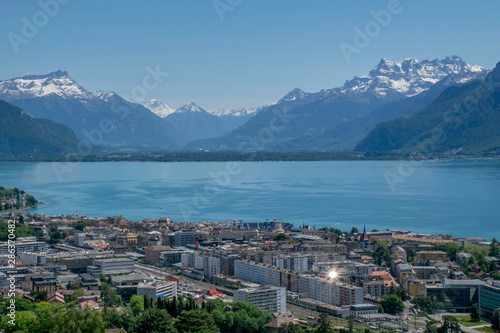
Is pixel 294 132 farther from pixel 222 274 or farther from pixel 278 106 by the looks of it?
pixel 222 274

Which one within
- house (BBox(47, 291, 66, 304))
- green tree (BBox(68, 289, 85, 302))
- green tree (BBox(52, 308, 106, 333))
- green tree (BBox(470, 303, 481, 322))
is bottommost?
green tree (BBox(470, 303, 481, 322))

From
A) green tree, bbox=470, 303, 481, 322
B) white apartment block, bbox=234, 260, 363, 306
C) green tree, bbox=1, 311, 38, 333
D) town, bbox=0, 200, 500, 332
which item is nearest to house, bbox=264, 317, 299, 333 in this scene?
town, bbox=0, 200, 500, 332

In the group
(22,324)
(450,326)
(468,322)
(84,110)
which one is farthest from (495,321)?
(84,110)

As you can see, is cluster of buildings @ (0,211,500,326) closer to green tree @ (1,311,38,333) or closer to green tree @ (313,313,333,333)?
→ green tree @ (313,313,333,333)

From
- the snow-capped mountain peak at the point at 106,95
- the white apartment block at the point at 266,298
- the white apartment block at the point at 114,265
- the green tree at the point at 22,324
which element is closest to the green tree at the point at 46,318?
the green tree at the point at 22,324

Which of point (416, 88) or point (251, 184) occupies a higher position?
point (416, 88)

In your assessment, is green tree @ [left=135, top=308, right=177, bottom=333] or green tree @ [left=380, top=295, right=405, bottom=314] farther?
green tree @ [left=380, top=295, right=405, bottom=314]

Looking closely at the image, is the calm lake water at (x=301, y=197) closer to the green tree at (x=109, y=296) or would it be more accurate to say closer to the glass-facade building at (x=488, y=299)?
the glass-facade building at (x=488, y=299)

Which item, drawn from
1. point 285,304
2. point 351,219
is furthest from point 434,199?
point 285,304
